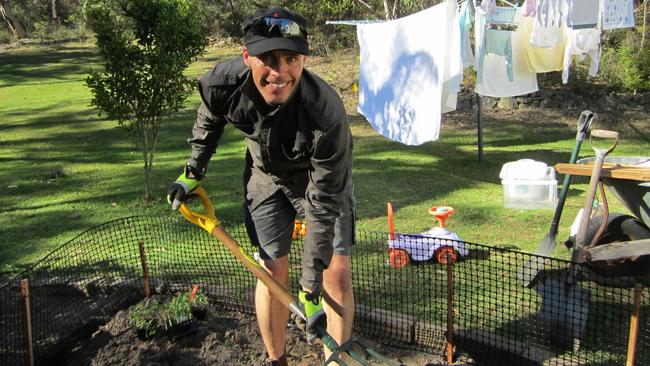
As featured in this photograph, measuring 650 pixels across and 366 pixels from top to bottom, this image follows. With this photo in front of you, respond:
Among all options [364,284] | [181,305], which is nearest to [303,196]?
[181,305]

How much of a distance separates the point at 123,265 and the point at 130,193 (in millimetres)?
2779

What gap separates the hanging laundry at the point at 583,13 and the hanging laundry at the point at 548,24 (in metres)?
0.13

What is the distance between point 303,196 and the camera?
9.57 ft

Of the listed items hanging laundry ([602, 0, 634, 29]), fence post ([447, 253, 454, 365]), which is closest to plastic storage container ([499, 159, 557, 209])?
hanging laundry ([602, 0, 634, 29])

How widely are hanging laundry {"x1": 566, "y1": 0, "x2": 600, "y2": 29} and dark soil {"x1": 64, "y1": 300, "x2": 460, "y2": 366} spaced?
4.79 m

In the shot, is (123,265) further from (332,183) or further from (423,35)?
(423,35)

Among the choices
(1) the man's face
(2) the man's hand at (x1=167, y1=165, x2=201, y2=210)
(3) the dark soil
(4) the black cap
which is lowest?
(3) the dark soil

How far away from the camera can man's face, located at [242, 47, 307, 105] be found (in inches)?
92.4

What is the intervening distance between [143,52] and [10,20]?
29.0 m

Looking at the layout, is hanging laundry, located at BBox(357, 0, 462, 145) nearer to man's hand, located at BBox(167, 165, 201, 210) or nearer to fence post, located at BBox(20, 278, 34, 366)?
man's hand, located at BBox(167, 165, 201, 210)

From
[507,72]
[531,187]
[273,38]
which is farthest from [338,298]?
[507,72]

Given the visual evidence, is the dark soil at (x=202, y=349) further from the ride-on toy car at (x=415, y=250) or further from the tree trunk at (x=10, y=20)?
the tree trunk at (x=10, y=20)

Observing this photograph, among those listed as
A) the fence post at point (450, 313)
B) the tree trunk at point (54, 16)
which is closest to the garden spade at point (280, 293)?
the fence post at point (450, 313)

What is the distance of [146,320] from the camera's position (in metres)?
3.52
